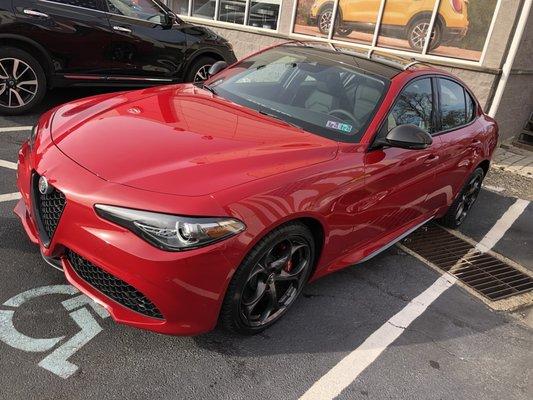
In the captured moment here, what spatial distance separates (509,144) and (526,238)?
4.48 metres

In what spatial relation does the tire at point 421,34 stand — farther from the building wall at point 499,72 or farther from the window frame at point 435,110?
the window frame at point 435,110

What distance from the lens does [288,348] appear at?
2.87 meters

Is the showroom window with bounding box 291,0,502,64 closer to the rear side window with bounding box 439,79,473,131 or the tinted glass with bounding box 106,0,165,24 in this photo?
the rear side window with bounding box 439,79,473,131

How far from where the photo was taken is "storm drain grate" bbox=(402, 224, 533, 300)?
4.14 m

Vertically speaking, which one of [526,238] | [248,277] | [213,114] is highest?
[213,114]

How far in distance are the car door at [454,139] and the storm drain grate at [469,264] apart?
0.43m

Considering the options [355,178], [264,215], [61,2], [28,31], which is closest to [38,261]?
[264,215]

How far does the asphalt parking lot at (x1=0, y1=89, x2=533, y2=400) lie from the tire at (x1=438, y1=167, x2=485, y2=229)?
1.28 meters

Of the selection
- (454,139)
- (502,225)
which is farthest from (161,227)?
(502,225)

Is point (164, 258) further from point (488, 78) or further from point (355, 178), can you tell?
point (488, 78)

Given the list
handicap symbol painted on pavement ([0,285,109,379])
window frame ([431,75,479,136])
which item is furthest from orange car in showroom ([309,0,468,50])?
handicap symbol painted on pavement ([0,285,109,379])

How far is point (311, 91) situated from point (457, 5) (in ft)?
19.5

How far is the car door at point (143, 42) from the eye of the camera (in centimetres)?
604

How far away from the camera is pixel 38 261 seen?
316cm
